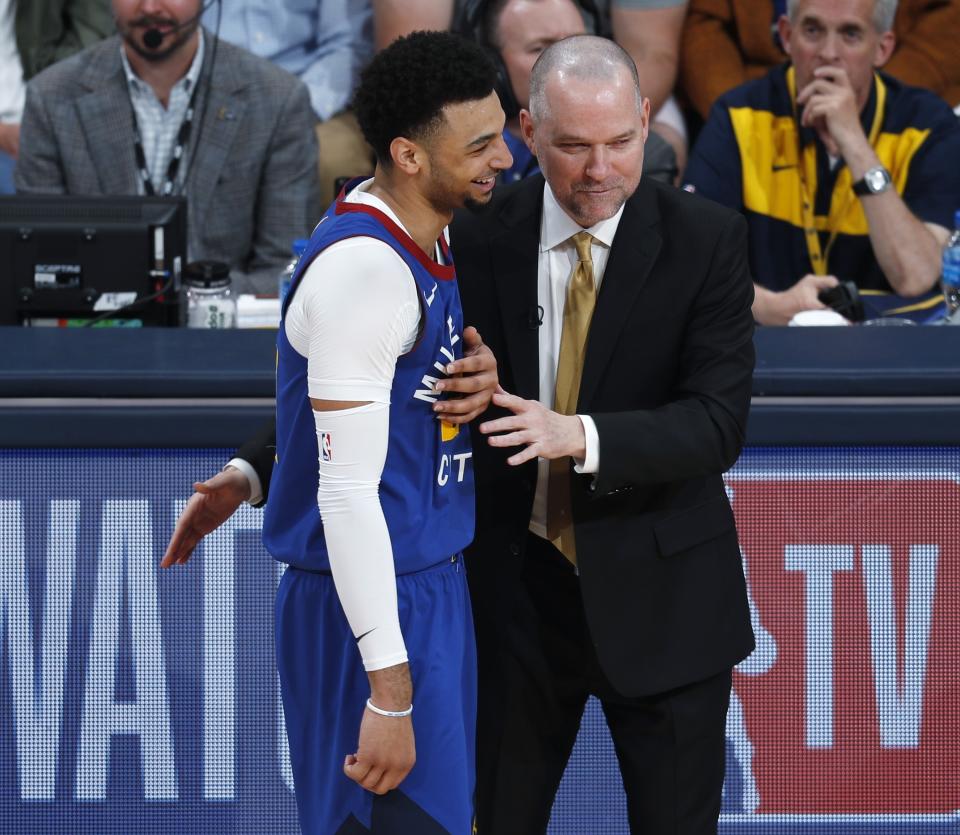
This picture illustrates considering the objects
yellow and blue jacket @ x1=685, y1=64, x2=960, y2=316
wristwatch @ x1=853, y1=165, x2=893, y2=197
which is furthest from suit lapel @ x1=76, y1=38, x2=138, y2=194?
wristwatch @ x1=853, y1=165, x2=893, y2=197

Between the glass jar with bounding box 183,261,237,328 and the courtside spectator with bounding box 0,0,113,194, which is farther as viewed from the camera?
the courtside spectator with bounding box 0,0,113,194

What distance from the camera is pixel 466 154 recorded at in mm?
Answer: 1845

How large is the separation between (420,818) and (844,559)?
0.96 metres

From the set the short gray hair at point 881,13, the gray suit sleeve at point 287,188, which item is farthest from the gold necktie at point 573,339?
the gray suit sleeve at point 287,188

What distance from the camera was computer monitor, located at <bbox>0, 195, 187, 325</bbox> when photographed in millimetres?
3428

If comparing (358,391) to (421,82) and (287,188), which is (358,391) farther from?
(287,188)

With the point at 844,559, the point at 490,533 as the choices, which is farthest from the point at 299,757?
the point at 844,559

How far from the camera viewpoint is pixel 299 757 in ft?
6.67

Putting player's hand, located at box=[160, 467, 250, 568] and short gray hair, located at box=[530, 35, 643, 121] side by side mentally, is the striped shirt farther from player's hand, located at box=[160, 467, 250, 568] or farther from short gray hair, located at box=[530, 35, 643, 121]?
short gray hair, located at box=[530, 35, 643, 121]

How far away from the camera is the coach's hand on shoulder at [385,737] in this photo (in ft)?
6.03

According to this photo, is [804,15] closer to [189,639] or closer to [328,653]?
[189,639]

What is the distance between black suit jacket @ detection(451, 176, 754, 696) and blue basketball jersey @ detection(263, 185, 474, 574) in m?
0.20

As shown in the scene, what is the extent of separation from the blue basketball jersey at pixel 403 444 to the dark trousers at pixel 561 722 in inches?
10.8

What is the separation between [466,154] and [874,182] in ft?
8.05
